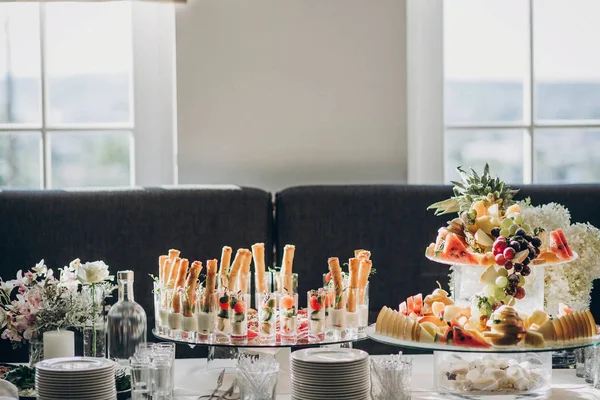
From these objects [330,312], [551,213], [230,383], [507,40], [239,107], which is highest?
[507,40]

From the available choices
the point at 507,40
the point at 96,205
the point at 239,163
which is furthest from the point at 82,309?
the point at 507,40

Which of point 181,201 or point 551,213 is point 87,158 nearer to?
point 181,201

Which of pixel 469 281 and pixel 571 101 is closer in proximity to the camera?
pixel 469 281

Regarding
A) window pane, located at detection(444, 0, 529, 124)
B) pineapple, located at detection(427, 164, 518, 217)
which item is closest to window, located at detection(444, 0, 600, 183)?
window pane, located at detection(444, 0, 529, 124)

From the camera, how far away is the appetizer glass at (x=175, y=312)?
1828mm

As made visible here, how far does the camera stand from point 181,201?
290cm

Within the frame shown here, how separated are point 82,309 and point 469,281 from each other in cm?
88

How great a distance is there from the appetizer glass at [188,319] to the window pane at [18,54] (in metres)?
1.75

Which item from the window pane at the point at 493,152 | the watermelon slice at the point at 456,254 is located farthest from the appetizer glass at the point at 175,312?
the window pane at the point at 493,152

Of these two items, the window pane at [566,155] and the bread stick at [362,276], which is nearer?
the bread stick at [362,276]

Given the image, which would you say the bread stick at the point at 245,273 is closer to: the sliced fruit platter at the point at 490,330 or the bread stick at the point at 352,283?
the bread stick at the point at 352,283

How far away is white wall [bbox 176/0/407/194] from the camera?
321 centimetres

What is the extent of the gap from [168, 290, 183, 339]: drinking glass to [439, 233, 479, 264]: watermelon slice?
60 centimetres

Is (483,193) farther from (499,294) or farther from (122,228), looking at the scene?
(122,228)
